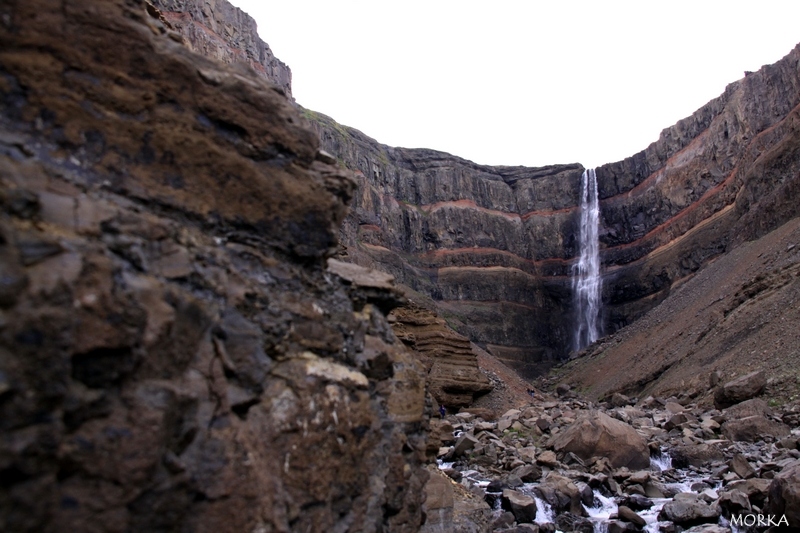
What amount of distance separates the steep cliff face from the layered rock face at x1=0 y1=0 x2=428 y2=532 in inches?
1406

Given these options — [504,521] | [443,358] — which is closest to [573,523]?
[504,521]

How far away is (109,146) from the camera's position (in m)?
3.54

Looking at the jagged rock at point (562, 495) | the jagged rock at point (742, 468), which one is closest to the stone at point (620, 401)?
the jagged rock at point (742, 468)

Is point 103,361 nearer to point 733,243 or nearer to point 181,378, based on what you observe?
point 181,378

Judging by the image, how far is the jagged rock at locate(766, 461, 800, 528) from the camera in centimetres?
740

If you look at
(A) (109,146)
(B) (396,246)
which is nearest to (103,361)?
(A) (109,146)

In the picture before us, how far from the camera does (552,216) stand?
63656 millimetres

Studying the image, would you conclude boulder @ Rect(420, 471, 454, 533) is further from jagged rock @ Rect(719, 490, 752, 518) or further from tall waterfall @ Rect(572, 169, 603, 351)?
tall waterfall @ Rect(572, 169, 603, 351)

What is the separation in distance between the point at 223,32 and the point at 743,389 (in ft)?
142

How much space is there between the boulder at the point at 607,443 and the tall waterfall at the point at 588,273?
43.1 meters

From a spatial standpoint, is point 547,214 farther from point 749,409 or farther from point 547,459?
point 547,459

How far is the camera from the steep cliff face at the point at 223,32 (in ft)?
132

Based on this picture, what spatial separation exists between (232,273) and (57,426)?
4.99 feet

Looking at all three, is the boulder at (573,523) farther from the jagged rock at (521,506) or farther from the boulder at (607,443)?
the boulder at (607,443)
